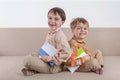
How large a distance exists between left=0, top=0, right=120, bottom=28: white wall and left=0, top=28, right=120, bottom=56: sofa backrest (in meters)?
0.13

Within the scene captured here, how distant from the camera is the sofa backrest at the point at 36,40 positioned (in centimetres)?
220

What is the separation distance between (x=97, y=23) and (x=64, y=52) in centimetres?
70

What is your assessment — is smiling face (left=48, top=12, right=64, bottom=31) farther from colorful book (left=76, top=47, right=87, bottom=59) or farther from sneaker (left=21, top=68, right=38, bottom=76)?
sneaker (left=21, top=68, right=38, bottom=76)

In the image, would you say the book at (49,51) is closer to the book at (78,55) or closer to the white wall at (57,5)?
the book at (78,55)

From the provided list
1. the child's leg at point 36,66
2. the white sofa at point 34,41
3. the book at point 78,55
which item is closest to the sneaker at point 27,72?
the child's leg at point 36,66

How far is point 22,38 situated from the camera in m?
2.24

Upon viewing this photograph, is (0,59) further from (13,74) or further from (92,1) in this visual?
(92,1)

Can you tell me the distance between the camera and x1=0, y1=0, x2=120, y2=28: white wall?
2340 millimetres

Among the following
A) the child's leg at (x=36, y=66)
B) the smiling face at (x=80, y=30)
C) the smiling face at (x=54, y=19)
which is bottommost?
the child's leg at (x=36, y=66)

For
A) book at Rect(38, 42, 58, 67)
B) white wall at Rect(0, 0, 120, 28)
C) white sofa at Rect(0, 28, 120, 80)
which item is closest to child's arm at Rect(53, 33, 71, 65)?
book at Rect(38, 42, 58, 67)

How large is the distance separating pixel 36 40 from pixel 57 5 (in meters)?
0.38

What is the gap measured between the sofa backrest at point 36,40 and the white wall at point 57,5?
0.42 ft

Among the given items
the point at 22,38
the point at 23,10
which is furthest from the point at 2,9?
the point at 22,38

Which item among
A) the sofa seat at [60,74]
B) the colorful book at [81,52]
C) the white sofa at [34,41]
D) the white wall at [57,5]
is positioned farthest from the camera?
the white wall at [57,5]
